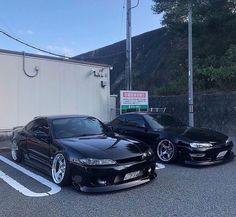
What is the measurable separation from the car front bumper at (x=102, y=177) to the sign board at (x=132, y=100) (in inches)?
310

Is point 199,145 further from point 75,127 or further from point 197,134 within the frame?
point 75,127

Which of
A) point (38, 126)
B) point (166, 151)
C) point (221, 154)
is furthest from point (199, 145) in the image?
point (38, 126)

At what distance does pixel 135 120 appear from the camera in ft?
32.3

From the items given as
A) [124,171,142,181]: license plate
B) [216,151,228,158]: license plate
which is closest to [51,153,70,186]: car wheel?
[124,171,142,181]: license plate

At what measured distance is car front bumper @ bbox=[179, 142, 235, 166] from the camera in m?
7.84

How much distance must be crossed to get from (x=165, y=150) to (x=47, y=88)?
22.9 ft

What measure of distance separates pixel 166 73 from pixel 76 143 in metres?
18.5

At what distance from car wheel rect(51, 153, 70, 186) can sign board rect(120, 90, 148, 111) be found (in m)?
7.34

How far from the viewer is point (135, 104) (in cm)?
1455

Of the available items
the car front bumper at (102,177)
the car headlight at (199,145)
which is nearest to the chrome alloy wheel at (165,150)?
the car headlight at (199,145)

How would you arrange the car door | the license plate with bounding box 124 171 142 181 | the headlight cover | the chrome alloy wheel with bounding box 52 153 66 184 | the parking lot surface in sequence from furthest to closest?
the headlight cover, the car door, the chrome alloy wheel with bounding box 52 153 66 184, the license plate with bounding box 124 171 142 181, the parking lot surface

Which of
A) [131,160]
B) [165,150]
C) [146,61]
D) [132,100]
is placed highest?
[146,61]

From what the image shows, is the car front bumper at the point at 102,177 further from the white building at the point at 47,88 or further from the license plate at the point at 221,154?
the white building at the point at 47,88

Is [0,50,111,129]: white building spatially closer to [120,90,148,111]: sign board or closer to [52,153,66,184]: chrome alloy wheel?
[120,90,148,111]: sign board
